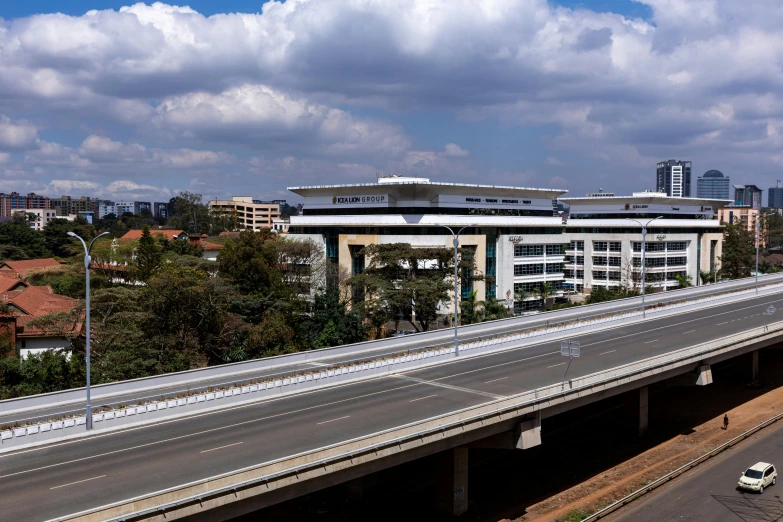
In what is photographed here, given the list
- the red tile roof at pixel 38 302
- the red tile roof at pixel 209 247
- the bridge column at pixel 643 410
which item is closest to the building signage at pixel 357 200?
the red tile roof at pixel 209 247

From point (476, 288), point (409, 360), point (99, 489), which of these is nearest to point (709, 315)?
point (476, 288)

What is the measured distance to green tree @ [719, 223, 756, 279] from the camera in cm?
12488

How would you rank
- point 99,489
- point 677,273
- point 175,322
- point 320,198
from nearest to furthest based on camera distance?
point 99,489 < point 175,322 < point 320,198 < point 677,273

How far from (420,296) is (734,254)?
8633cm

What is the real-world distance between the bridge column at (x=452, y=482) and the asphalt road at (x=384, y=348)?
33.6ft

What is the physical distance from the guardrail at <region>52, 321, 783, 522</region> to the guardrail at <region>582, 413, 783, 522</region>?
5641 mm

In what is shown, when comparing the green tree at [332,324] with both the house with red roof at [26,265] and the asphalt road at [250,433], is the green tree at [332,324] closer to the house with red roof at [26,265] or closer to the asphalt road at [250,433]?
the asphalt road at [250,433]

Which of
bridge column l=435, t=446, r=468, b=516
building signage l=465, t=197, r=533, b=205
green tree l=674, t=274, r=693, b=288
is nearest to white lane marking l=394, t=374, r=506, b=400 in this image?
bridge column l=435, t=446, r=468, b=516

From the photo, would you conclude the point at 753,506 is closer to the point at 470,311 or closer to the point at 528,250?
the point at 470,311

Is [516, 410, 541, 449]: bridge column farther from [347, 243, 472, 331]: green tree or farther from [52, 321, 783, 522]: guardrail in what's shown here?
[347, 243, 472, 331]: green tree

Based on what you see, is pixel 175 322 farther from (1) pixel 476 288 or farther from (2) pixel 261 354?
(1) pixel 476 288

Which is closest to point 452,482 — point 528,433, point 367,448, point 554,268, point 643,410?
point 528,433

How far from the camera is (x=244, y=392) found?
110 feet

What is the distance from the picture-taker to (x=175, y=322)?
53250mm
